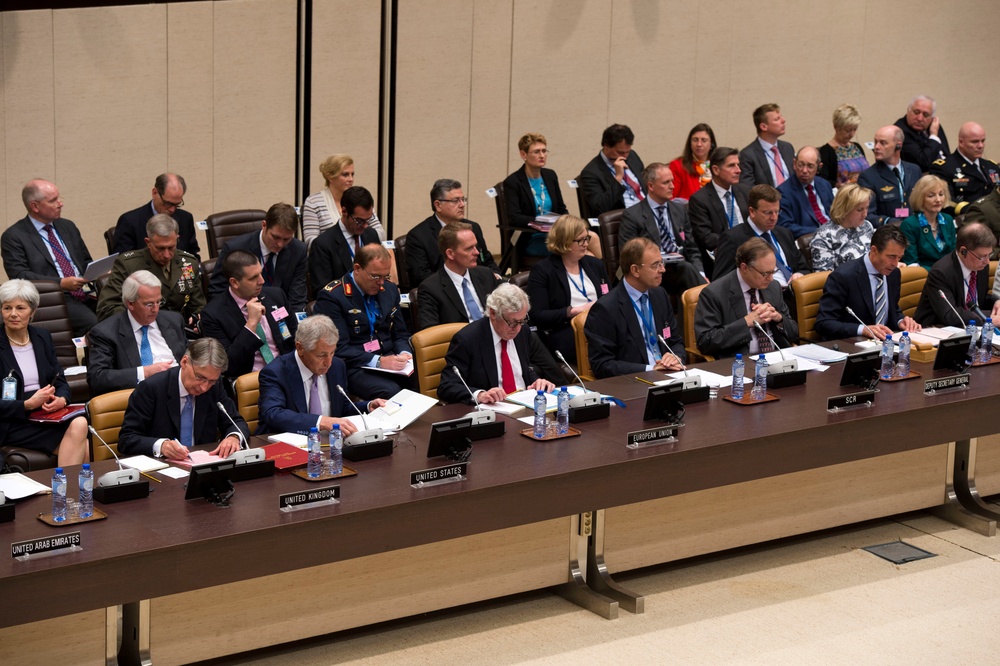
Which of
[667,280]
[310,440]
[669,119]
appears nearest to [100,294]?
[310,440]

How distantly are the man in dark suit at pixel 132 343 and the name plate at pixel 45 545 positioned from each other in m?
1.91

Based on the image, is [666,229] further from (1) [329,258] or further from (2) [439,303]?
(1) [329,258]

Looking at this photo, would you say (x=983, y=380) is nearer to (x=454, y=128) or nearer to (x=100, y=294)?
(x=100, y=294)

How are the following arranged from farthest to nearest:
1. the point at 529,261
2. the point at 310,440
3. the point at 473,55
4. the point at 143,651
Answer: the point at 473,55 < the point at 529,261 < the point at 310,440 < the point at 143,651

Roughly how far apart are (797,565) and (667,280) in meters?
3.02

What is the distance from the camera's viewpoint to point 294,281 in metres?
6.66

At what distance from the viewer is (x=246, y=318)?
589 cm

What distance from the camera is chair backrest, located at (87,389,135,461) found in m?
4.54

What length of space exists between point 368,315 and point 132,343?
45.7 inches

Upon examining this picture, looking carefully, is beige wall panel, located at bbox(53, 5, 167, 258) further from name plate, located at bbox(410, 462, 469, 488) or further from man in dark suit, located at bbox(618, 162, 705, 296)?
name plate, located at bbox(410, 462, 469, 488)

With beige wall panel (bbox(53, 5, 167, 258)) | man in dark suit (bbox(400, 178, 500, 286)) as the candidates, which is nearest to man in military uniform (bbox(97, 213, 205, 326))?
man in dark suit (bbox(400, 178, 500, 286))

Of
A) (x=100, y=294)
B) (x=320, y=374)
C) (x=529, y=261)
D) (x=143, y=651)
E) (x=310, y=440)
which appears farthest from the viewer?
(x=529, y=261)

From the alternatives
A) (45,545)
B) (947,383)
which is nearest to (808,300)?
(947,383)

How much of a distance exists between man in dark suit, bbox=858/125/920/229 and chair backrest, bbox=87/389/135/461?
224 inches
